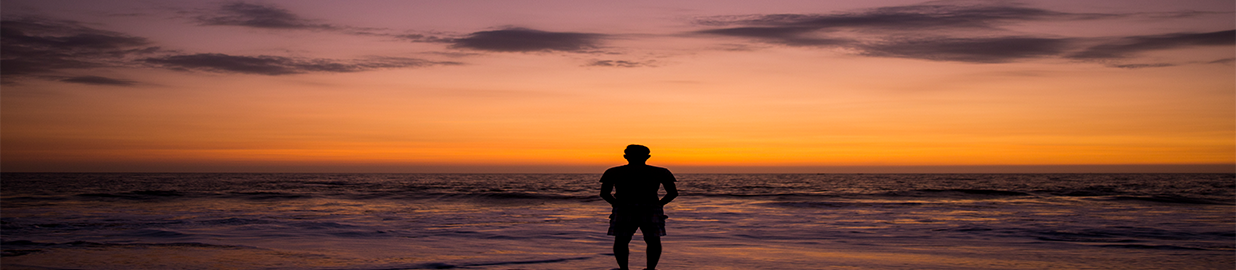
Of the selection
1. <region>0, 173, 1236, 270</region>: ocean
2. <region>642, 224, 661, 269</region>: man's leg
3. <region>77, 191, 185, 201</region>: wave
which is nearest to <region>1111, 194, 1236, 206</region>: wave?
<region>0, 173, 1236, 270</region>: ocean

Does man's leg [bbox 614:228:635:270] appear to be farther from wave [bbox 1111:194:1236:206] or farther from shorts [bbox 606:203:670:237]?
wave [bbox 1111:194:1236:206]

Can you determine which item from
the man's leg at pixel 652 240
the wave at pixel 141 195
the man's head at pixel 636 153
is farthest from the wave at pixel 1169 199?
the wave at pixel 141 195

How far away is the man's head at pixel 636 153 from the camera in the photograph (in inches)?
276

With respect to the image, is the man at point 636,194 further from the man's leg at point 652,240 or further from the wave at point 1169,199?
the wave at point 1169,199

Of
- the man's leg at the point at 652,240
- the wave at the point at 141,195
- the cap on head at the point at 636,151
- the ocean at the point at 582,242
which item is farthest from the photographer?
the wave at the point at 141,195

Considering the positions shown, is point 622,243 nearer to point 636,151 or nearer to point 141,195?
point 636,151

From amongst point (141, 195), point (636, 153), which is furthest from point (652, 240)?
point (141, 195)

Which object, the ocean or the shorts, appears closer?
the shorts

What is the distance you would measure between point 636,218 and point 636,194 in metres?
0.24

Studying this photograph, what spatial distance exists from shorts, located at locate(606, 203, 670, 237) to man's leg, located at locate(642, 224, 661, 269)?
0.01 meters

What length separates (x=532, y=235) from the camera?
1295cm

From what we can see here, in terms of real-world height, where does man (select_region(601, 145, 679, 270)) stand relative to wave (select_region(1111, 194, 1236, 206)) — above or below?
above

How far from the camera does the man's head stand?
7012 millimetres

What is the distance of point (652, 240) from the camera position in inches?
283
